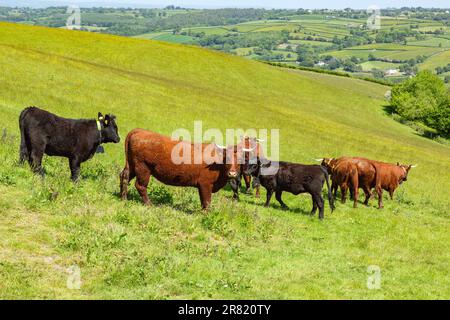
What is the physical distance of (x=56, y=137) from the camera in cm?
1625

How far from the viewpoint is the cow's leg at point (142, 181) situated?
1519 cm

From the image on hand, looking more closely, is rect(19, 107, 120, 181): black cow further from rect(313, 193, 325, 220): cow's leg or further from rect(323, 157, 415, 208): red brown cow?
rect(323, 157, 415, 208): red brown cow

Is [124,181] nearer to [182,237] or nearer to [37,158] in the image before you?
[37,158]

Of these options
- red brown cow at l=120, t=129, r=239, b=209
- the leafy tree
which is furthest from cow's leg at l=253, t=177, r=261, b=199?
the leafy tree

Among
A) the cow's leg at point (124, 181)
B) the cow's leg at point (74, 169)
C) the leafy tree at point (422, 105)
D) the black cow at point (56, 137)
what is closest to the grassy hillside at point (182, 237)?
the cow's leg at point (124, 181)

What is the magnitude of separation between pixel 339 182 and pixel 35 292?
52.1 ft

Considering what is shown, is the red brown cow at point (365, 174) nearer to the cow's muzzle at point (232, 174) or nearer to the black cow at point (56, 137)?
the cow's muzzle at point (232, 174)

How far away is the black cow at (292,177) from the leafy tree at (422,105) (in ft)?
215

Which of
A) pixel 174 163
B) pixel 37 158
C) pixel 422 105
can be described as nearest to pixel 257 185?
pixel 174 163

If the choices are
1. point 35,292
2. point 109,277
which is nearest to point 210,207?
point 109,277

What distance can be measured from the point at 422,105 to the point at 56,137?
79.7 m

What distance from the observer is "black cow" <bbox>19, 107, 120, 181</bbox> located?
1608cm

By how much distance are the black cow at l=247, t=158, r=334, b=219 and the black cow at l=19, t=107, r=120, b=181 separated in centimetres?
578

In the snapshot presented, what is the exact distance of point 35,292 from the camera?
894cm
